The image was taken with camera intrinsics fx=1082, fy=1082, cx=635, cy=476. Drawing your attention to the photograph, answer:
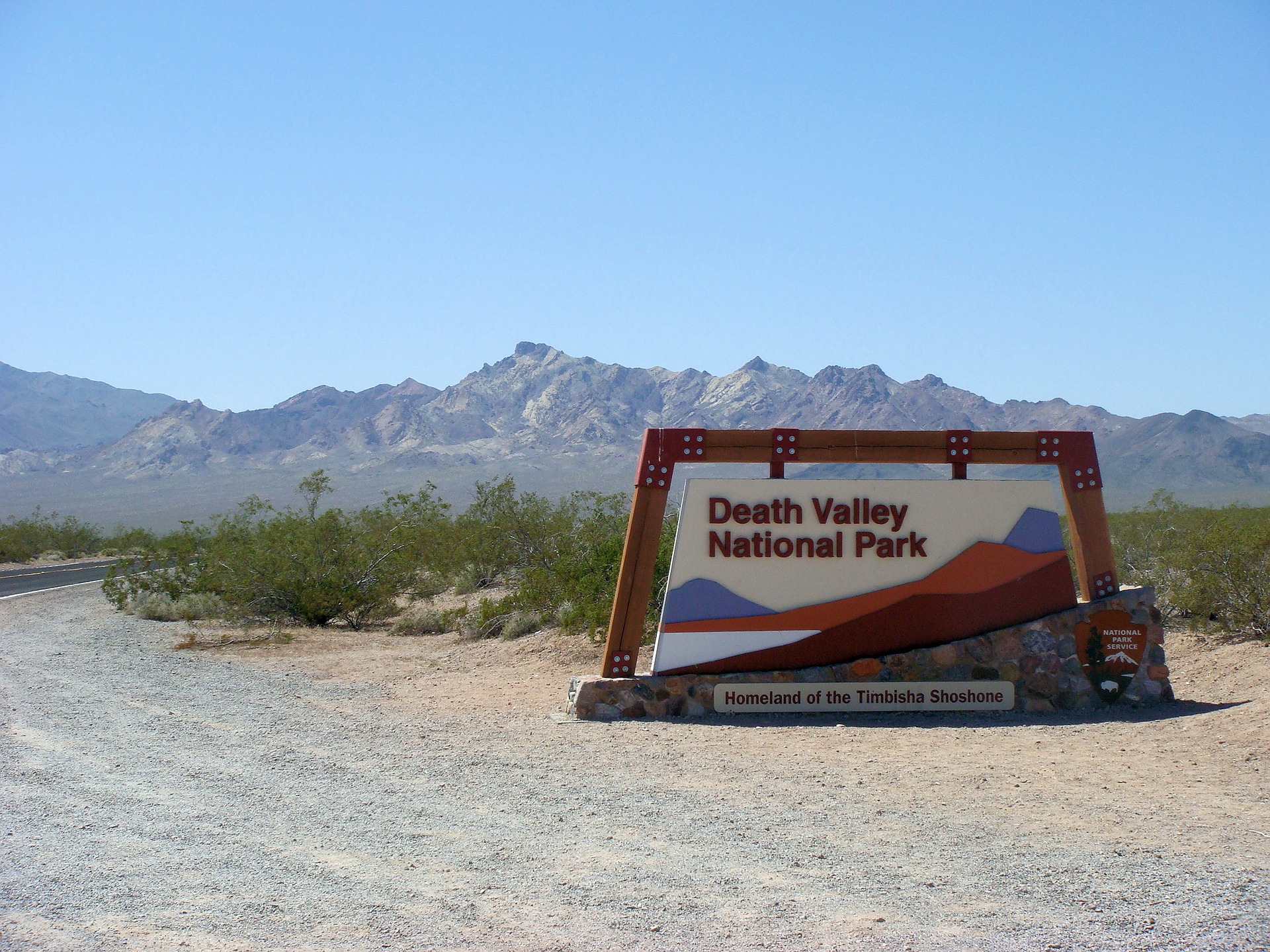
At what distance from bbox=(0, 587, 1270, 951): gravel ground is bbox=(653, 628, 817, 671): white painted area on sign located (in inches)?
23.4

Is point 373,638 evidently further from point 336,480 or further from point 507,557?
point 336,480

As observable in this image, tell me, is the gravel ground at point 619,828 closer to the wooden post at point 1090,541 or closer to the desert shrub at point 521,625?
the wooden post at point 1090,541

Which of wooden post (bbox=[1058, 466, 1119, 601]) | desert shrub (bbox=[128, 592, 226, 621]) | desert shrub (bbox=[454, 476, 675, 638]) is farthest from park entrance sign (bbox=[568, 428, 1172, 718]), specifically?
desert shrub (bbox=[128, 592, 226, 621])

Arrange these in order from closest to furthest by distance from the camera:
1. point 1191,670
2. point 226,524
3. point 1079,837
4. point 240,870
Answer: point 240,870
point 1079,837
point 1191,670
point 226,524

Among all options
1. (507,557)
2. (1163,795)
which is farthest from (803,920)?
(507,557)

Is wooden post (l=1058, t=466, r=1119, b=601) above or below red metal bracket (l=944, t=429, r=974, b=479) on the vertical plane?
below

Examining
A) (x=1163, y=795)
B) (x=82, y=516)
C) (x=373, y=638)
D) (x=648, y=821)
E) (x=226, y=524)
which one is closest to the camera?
(x=648, y=821)

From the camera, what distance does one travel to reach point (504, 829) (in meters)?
5.89

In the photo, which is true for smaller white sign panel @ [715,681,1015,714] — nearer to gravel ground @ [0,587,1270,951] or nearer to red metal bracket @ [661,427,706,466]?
gravel ground @ [0,587,1270,951]

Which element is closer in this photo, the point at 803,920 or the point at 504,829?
the point at 803,920

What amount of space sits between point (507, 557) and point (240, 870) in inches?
577

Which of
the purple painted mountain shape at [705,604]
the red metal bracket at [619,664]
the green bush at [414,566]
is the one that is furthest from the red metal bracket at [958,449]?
the green bush at [414,566]

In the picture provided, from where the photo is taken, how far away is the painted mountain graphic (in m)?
9.27

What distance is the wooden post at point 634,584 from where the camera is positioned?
925cm
